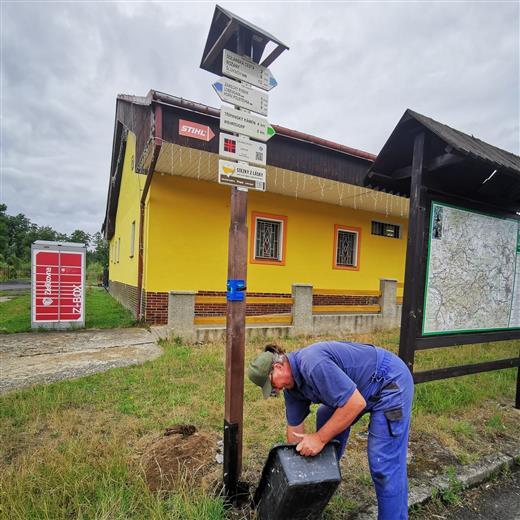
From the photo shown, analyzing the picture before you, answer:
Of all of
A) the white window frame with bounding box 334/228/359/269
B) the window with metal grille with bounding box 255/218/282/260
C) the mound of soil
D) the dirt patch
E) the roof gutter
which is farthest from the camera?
the white window frame with bounding box 334/228/359/269

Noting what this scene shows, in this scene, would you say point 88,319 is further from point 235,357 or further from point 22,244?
point 22,244

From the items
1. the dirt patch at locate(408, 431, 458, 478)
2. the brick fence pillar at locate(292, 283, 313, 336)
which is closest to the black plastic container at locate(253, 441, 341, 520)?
the dirt patch at locate(408, 431, 458, 478)

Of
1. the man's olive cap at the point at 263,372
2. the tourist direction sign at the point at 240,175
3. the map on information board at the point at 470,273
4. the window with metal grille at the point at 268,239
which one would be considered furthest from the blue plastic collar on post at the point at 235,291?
the window with metal grille at the point at 268,239

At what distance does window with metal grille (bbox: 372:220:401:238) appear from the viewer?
1187cm

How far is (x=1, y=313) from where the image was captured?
10539mm

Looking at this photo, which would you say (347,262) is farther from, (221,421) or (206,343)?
(221,421)

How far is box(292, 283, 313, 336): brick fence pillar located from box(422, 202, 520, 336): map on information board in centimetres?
461

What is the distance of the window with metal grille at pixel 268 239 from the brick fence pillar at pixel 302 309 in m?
1.91

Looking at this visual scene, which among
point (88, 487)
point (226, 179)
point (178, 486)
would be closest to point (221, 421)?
point (178, 486)

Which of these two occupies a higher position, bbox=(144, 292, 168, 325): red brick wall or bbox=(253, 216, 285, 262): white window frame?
bbox=(253, 216, 285, 262): white window frame

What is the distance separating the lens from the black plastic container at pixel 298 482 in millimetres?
1810

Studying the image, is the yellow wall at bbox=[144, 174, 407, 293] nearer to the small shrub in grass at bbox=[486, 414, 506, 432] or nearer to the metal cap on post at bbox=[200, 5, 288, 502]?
the metal cap on post at bbox=[200, 5, 288, 502]

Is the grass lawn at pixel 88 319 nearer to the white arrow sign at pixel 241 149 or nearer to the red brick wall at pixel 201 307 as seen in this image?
the red brick wall at pixel 201 307

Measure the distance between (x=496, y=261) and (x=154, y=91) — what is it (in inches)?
248
